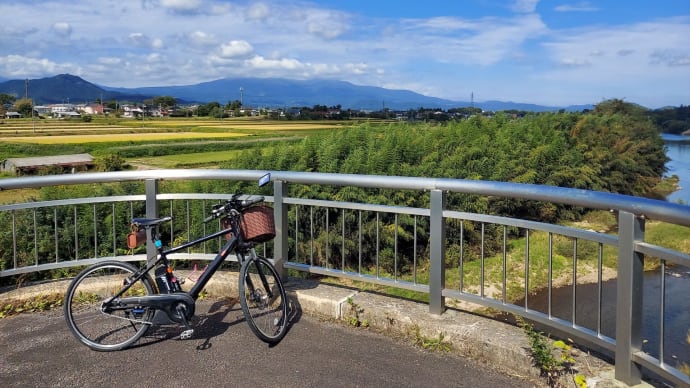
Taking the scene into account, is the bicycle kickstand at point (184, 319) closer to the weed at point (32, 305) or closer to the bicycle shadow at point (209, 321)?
the bicycle shadow at point (209, 321)

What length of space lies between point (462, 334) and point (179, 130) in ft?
271

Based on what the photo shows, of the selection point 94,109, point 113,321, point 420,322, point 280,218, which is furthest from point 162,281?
point 94,109

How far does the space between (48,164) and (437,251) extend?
5318 cm

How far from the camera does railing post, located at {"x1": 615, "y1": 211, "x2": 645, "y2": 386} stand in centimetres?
326

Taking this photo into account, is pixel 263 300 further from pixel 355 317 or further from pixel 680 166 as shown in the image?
pixel 680 166

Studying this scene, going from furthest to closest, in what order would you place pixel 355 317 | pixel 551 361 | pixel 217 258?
1. pixel 355 317
2. pixel 217 258
3. pixel 551 361

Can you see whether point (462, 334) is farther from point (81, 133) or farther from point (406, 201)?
point (81, 133)

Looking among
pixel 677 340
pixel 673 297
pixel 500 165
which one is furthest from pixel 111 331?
pixel 500 165

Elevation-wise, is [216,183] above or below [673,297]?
above

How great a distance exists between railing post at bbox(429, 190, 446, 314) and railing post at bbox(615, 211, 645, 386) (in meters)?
1.33

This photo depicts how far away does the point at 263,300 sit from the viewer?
457 cm

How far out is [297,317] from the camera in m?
4.97

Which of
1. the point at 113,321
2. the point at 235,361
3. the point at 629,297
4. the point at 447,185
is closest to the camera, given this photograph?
the point at 629,297

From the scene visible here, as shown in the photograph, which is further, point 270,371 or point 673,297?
point 673,297
